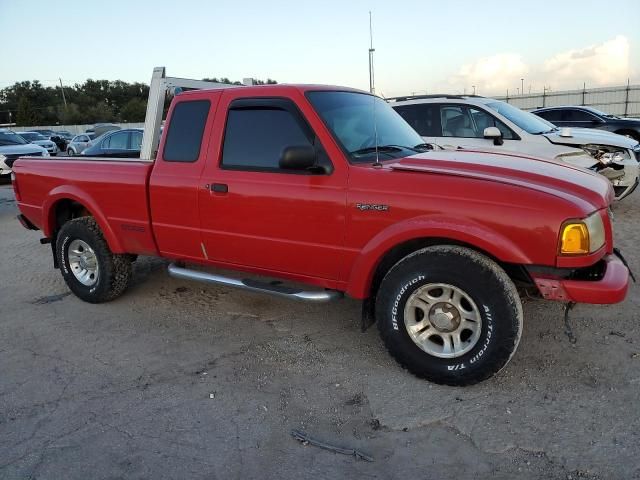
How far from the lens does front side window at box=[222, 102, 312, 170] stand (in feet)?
12.6

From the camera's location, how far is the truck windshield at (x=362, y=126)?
3.76 metres

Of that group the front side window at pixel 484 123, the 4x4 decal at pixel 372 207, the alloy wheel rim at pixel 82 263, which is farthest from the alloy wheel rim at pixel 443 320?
the front side window at pixel 484 123

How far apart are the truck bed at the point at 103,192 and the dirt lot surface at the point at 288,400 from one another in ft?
2.56

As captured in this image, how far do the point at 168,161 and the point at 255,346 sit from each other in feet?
5.61

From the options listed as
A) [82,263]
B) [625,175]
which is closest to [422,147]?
[82,263]

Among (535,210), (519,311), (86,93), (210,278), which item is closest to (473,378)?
(519,311)

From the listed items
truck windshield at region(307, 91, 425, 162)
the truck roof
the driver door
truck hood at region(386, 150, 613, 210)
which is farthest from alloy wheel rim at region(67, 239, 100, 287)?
truck hood at region(386, 150, 613, 210)

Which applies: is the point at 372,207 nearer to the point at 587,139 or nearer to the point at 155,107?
the point at 155,107

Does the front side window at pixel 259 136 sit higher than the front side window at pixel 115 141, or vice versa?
the front side window at pixel 259 136

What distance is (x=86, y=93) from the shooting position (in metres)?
87.8

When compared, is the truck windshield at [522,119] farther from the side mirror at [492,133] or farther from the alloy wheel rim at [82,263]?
the alloy wheel rim at [82,263]

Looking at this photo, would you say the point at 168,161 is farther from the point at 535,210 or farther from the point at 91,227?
the point at 535,210

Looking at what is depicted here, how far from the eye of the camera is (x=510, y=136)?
7.81m

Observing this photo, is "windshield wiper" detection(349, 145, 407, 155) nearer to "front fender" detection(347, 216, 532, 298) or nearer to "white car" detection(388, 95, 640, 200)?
"front fender" detection(347, 216, 532, 298)
